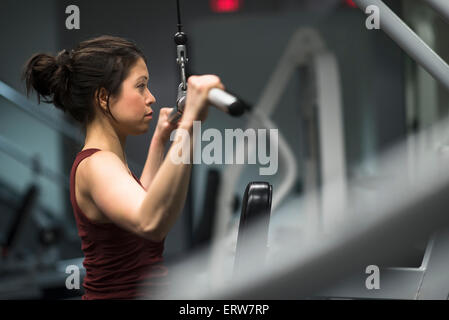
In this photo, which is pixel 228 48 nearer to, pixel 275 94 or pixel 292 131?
pixel 275 94

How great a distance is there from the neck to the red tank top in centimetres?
2

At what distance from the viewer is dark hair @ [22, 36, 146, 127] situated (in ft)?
2.42

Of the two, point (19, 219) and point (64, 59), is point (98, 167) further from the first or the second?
point (19, 219)

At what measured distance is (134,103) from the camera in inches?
28.8

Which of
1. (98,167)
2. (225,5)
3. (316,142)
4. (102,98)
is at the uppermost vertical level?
(225,5)

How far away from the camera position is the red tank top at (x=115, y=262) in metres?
0.72

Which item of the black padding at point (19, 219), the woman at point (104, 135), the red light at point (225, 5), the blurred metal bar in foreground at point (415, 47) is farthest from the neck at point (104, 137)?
the red light at point (225, 5)

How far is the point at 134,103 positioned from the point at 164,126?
142 mm

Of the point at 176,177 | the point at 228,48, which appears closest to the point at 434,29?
the point at 228,48

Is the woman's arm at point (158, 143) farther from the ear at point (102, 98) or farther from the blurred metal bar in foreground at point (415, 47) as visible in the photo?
the blurred metal bar in foreground at point (415, 47)

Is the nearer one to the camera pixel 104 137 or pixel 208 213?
pixel 104 137

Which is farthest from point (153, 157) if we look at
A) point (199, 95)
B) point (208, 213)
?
point (208, 213)

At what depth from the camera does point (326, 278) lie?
171 millimetres

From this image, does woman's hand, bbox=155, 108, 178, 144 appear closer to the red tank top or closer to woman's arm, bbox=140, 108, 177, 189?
woman's arm, bbox=140, 108, 177, 189
